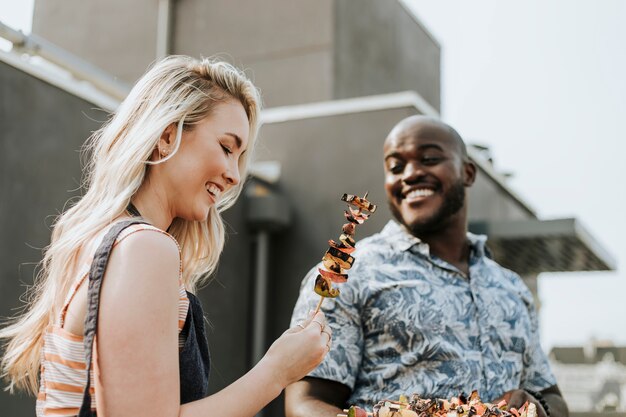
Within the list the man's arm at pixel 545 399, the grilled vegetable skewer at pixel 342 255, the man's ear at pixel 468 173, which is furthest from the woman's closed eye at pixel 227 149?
the man's ear at pixel 468 173

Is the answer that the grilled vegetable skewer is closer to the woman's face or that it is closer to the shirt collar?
the woman's face

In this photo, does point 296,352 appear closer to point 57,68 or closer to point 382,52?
point 57,68

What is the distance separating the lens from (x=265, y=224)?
7.52 m

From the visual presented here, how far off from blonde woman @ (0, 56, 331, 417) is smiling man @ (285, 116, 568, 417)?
0.95 metres

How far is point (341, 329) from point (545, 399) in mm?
871

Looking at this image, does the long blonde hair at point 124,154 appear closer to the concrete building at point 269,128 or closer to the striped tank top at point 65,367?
the striped tank top at point 65,367

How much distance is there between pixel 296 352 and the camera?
1769mm

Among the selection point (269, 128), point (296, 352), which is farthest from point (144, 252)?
point (269, 128)

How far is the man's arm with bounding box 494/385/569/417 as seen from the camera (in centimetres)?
271

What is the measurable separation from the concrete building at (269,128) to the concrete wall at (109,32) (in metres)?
0.02

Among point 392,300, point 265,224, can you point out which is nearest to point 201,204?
point 392,300

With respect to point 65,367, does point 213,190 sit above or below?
above

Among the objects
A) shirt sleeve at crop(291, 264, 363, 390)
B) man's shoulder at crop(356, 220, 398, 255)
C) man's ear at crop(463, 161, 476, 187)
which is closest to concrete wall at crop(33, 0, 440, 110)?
man's ear at crop(463, 161, 476, 187)

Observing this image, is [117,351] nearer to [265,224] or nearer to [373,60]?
[265,224]
